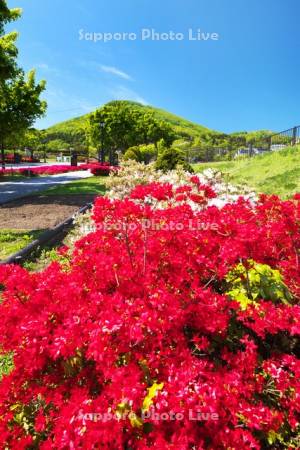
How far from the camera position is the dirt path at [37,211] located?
10.5m

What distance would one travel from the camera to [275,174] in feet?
47.7

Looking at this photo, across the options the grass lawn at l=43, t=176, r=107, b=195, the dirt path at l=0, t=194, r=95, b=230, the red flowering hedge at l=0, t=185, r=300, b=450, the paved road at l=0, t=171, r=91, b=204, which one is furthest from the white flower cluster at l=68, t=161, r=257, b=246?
the paved road at l=0, t=171, r=91, b=204

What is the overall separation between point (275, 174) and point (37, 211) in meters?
10.6

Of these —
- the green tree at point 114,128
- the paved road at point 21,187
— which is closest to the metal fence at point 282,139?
the paved road at point 21,187

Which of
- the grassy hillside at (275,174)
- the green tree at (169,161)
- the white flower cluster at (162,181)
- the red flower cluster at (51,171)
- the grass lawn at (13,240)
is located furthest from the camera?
the red flower cluster at (51,171)

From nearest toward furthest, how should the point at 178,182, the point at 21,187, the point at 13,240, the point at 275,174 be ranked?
1. the point at 13,240
2. the point at 178,182
3. the point at 275,174
4. the point at 21,187

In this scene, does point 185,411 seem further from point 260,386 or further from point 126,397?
point 260,386

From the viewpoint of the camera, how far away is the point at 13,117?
73.5 feet

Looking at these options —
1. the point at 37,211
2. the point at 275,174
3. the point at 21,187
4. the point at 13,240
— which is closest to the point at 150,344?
the point at 13,240

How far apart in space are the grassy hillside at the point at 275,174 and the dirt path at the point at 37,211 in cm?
645

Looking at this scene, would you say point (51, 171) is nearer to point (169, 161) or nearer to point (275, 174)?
point (169, 161)

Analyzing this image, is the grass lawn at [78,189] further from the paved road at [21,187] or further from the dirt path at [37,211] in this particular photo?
the dirt path at [37,211]

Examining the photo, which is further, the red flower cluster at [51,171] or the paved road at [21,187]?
the red flower cluster at [51,171]

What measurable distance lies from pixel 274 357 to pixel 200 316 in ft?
2.76
